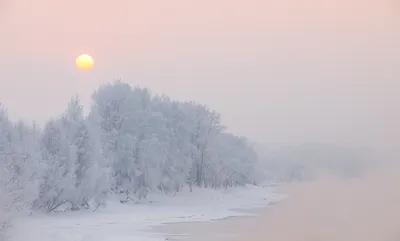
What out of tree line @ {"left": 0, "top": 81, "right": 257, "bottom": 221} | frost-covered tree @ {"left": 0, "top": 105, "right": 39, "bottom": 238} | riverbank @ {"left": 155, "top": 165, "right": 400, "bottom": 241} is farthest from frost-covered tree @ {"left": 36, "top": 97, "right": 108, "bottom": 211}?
riverbank @ {"left": 155, "top": 165, "right": 400, "bottom": 241}

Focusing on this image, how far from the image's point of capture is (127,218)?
48188 mm

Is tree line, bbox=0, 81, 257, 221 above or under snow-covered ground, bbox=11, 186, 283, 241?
above

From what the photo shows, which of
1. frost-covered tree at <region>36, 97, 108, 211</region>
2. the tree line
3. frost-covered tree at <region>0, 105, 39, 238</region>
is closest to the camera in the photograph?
frost-covered tree at <region>0, 105, 39, 238</region>

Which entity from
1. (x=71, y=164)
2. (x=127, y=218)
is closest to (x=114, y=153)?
(x=71, y=164)

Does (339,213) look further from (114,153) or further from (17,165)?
(114,153)

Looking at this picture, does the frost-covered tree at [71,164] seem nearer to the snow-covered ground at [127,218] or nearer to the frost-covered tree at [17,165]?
the snow-covered ground at [127,218]

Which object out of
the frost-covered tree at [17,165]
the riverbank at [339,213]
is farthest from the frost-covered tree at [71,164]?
the riverbank at [339,213]

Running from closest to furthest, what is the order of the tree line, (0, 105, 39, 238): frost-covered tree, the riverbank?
the riverbank → (0, 105, 39, 238): frost-covered tree → the tree line

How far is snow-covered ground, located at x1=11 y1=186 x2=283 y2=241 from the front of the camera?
33.0m

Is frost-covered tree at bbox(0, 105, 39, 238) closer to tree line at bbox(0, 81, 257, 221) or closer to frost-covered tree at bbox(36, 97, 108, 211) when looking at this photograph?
tree line at bbox(0, 81, 257, 221)

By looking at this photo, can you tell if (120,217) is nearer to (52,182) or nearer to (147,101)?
(52,182)

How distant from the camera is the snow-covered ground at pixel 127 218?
108 feet

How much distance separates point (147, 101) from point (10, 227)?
45.3 metres

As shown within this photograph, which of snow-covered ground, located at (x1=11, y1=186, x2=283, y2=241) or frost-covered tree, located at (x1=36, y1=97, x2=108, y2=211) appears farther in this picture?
frost-covered tree, located at (x1=36, y1=97, x2=108, y2=211)
